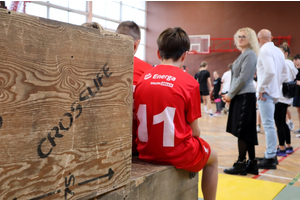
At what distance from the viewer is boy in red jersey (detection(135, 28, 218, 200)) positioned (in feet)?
5.49

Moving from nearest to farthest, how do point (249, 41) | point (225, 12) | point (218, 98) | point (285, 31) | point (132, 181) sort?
point (132, 181)
point (249, 41)
point (218, 98)
point (285, 31)
point (225, 12)

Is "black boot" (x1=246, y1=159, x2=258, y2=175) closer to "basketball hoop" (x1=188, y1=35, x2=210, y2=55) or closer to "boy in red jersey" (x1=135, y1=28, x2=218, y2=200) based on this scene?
"boy in red jersey" (x1=135, y1=28, x2=218, y2=200)

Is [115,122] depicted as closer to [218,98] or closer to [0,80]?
[0,80]

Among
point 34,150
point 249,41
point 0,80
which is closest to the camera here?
point 0,80

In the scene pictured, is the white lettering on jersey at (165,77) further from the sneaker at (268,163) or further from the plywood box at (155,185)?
the sneaker at (268,163)

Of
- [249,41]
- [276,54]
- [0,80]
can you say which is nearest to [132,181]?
[0,80]

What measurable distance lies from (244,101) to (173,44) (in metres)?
1.47

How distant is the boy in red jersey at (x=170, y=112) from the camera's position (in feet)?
5.49

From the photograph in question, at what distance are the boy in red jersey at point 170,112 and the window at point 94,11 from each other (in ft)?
37.9

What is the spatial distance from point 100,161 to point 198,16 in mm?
16428

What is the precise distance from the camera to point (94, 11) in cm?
1527

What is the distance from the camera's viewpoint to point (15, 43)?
3.20 feet

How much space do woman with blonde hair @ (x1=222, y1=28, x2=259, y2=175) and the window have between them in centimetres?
1081

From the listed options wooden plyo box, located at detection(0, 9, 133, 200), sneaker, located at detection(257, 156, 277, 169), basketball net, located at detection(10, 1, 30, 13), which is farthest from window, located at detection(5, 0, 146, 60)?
wooden plyo box, located at detection(0, 9, 133, 200)
